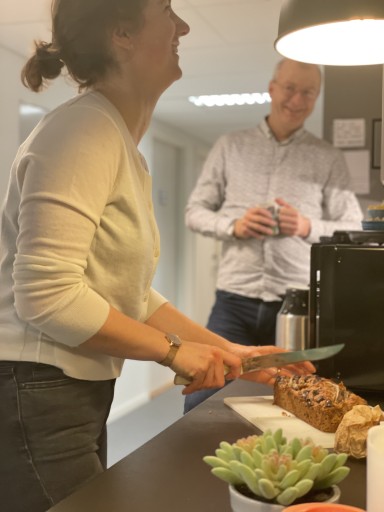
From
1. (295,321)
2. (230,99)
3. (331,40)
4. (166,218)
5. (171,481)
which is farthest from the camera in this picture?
(166,218)

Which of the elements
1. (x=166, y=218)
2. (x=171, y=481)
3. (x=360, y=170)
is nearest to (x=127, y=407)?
(x=166, y=218)

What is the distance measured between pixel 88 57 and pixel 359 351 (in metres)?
0.73

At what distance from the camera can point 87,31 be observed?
1.12m

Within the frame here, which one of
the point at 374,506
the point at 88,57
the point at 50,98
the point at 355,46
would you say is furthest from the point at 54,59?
the point at 50,98

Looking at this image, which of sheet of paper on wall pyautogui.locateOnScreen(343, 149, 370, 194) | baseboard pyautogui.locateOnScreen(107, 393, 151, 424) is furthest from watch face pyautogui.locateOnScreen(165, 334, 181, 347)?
baseboard pyautogui.locateOnScreen(107, 393, 151, 424)

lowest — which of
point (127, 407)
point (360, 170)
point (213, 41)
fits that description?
point (127, 407)

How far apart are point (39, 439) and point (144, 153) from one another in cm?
406

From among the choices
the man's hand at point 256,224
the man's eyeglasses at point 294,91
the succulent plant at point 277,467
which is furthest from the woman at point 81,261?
the man's eyeglasses at point 294,91

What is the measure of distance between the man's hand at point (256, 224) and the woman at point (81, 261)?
81 centimetres

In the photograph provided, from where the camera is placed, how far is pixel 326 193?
2193 millimetres

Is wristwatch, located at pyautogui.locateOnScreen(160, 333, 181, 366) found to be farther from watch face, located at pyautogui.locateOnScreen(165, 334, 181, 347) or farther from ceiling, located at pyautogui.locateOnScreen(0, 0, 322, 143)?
ceiling, located at pyautogui.locateOnScreen(0, 0, 322, 143)

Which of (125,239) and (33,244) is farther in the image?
(125,239)

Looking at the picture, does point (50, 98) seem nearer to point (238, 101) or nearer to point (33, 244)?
point (238, 101)

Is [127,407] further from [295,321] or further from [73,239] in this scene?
[73,239]
